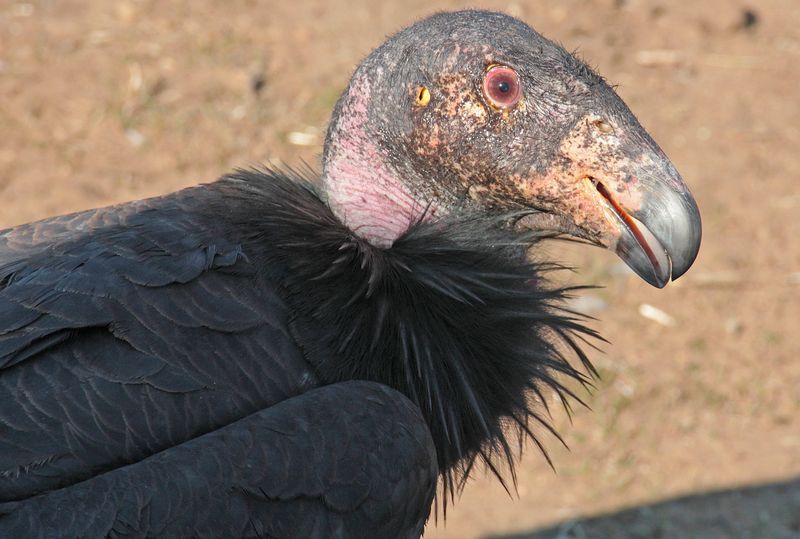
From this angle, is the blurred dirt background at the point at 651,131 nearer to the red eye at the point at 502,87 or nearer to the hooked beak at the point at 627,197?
the red eye at the point at 502,87

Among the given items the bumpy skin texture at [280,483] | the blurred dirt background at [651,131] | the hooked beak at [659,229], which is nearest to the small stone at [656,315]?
the blurred dirt background at [651,131]

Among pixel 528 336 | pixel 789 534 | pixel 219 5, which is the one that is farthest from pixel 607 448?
pixel 219 5

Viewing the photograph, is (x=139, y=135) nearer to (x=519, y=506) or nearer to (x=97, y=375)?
(x=519, y=506)

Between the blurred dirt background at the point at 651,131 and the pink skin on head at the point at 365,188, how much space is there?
34.7 inches

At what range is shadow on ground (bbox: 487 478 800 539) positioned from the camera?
4.55 m

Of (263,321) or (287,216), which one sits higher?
(287,216)

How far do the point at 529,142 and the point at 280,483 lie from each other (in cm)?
108

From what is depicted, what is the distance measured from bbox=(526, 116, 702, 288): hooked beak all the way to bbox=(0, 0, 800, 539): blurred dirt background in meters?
1.34

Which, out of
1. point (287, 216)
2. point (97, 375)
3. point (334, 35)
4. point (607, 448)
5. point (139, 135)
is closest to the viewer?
point (97, 375)

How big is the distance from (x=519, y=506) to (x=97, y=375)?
104 inches

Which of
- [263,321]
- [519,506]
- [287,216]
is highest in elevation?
[287,216]

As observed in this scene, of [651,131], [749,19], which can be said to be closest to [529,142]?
[651,131]

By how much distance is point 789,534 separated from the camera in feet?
15.0

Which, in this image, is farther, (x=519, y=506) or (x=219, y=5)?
(x=219, y=5)
